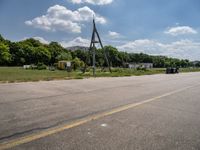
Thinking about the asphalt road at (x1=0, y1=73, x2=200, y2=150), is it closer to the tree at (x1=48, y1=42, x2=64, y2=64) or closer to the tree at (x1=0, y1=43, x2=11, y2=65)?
the tree at (x1=0, y1=43, x2=11, y2=65)

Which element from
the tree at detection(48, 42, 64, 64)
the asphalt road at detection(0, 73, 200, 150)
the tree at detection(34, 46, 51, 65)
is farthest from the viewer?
the tree at detection(48, 42, 64, 64)

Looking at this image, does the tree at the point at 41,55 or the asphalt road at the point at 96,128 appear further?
the tree at the point at 41,55

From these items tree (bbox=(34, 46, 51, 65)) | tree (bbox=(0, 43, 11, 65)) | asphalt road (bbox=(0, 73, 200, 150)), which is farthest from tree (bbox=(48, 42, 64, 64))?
asphalt road (bbox=(0, 73, 200, 150))

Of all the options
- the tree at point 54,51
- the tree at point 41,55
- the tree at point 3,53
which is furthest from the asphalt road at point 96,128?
the tree at point 54,51

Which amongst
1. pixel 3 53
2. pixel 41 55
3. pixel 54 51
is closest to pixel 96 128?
pixel 3 53

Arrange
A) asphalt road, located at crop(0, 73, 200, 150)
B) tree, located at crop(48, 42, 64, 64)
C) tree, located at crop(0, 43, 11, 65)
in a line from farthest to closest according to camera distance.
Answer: tree, located at crop(48, 42, 64, 64) < tree, located at crop(0, 43, 11, 65) < asphalt road, located at crop(0, 73, 200, 150)

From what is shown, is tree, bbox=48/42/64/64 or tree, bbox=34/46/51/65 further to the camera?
tree, bbox=48/42/64/64

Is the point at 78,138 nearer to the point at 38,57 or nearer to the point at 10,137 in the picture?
the point at 10,137

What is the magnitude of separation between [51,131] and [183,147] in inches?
90.9

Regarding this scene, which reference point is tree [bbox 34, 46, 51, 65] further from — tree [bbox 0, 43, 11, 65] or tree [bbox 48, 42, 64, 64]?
tree [bbox 0, 43, 11, 65]

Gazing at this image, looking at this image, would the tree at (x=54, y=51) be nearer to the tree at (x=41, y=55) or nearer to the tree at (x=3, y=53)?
the tree at (x=41, y=55)

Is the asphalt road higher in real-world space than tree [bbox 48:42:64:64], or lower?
lower

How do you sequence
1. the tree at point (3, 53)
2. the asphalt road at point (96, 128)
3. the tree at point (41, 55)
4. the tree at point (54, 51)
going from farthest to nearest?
1. the tree at point (54, 51)
2. the tree at point (41, 55)
3. the tree at point (3, 53)
4. the asphalt road at point (96, 128)

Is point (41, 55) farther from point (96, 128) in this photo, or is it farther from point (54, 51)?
point (96, 128)
